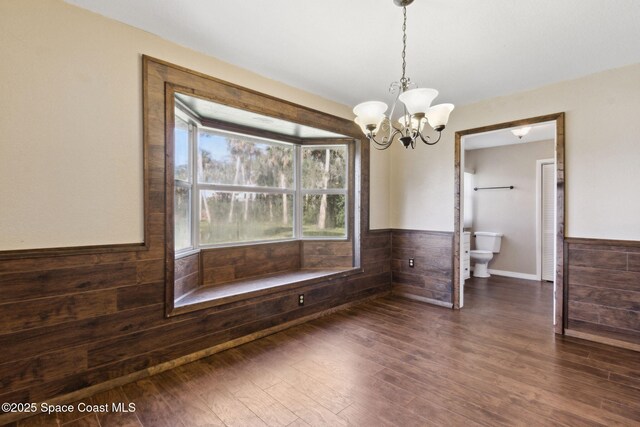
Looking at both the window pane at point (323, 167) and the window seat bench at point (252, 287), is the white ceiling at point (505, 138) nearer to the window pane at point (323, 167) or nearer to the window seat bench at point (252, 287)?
the window pane at point (323, 167)

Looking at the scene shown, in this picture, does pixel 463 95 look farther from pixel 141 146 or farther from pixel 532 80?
pixel 141 146

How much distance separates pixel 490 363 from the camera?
2330 mm

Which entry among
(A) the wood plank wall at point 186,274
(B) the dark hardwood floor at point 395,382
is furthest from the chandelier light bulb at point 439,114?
(A) the wood plank wall at point 186,274

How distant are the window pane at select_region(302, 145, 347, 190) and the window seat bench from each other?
44.7 inches

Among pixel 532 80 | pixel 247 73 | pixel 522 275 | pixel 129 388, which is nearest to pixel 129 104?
pixel 247 73

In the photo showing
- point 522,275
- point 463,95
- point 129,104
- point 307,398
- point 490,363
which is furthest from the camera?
point 522,275

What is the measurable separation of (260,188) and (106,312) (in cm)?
201

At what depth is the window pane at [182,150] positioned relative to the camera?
2.77 metres

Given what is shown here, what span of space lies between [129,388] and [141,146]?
1.69 m

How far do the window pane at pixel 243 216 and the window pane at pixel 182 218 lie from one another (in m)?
0.15

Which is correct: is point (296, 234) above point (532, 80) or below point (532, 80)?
below

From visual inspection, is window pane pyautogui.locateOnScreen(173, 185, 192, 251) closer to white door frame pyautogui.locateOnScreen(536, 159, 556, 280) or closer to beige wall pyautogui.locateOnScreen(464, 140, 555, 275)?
beige wall pyautogui.locateOnScreen(464, 140, 555, 275)

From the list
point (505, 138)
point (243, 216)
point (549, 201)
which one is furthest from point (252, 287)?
point (549, 201)

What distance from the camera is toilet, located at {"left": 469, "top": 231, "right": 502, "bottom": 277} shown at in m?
A: 5.21
